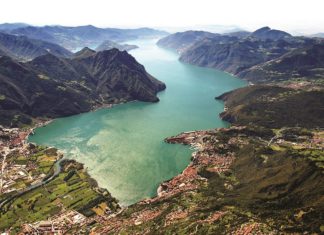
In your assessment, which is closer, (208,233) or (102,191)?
(208,233)

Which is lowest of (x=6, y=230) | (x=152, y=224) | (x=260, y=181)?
(x=6, y=230)

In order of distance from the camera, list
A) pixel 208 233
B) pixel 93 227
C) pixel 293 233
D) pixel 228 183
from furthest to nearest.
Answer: pixel 228 183 < pixel 93 227 < pixel 208 233 < pixel 293 233

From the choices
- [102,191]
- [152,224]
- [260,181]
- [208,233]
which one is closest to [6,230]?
[102,191]

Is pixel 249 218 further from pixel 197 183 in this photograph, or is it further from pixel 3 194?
pixel 3 194

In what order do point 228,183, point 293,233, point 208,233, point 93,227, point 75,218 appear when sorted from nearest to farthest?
point 293,233 → point 208,233 → point 93,227 → point 75,218 → point 228,183

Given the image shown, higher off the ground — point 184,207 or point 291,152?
point 291,152

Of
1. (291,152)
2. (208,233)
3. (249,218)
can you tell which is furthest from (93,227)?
(291,152)

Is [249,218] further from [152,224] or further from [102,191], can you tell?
[102,191]

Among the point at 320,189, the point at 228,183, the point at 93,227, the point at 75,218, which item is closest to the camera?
the point at 320,189

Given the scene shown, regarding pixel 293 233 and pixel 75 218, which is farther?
pixel 75 218
